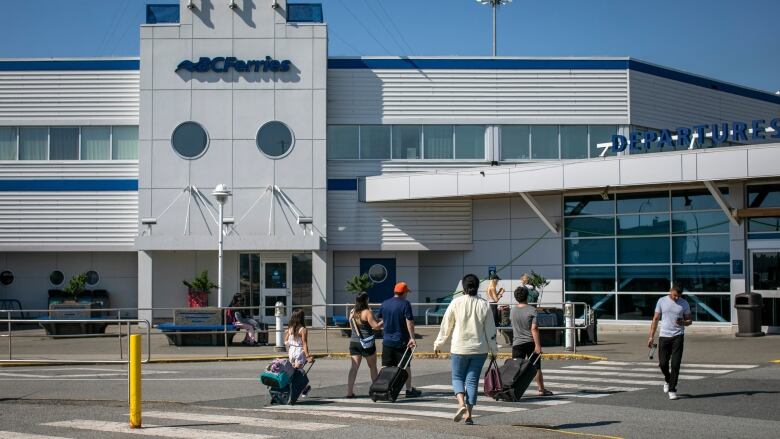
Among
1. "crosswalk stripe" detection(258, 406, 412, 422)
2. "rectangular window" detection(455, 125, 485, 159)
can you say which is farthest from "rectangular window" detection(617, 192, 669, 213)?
"crosswalk stripe" detection(258, 406, 412, 422)

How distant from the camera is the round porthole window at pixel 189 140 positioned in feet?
108

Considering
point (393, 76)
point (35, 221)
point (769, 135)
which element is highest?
point (393, 76)

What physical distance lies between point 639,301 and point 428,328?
258 inches

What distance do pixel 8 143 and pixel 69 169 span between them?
2431mm

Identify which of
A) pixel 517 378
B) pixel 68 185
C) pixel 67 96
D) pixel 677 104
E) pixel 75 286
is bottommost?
pixel 517 378

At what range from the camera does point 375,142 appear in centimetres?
3388

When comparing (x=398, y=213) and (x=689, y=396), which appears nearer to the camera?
(x=689, y=396)

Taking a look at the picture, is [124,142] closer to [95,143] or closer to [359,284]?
[95,143]

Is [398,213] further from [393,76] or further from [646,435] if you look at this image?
[646,435]

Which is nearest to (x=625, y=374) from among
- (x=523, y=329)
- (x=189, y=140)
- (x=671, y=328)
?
(x=671, y=328)

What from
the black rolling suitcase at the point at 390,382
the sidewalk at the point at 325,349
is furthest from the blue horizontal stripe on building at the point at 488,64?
the black rolling suitcase at the point at 390,382

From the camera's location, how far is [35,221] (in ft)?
112

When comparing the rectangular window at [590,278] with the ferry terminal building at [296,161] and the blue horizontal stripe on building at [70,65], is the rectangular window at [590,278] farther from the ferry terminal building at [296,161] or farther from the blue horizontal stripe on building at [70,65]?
the blue horizontal stripe on building at [70,65]

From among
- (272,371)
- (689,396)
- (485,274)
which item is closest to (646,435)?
(689,396)
